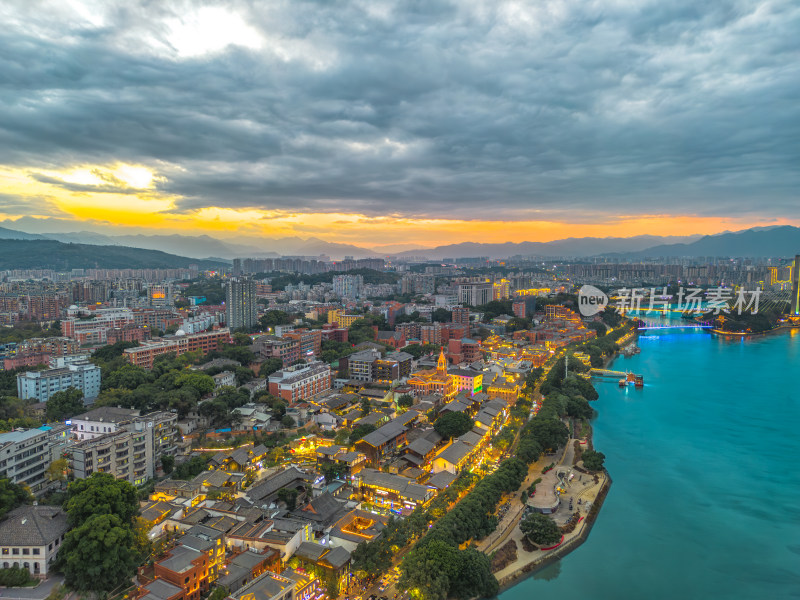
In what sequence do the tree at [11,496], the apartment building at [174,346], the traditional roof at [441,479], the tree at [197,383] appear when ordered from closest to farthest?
the tree at [11,496] < the traditional roof at [441,479] < the tree at [197,383] < the apartment building at [174,346]

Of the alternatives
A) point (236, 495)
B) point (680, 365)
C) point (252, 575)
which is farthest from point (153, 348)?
point (680, 365)

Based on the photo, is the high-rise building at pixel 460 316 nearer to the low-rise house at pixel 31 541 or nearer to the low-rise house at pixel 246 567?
the low-rise house at pixel 246 567

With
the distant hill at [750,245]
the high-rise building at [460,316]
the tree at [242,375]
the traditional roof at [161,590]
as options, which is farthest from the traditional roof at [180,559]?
the distant hill at [750,245]

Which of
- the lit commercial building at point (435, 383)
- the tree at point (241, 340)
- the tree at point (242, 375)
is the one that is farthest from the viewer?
the tree at point (241, 340)

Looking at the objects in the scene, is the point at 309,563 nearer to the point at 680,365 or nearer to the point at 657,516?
the point at 657,516

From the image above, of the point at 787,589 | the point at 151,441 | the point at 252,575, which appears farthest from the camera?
the point at 151,441

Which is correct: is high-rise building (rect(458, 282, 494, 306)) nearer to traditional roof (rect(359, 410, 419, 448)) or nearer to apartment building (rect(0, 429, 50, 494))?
traditional roof (rect(359, 410, 419, 448))

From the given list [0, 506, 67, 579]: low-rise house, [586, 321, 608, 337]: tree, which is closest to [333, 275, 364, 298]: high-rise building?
[586, 321, 608, 337]: tree
